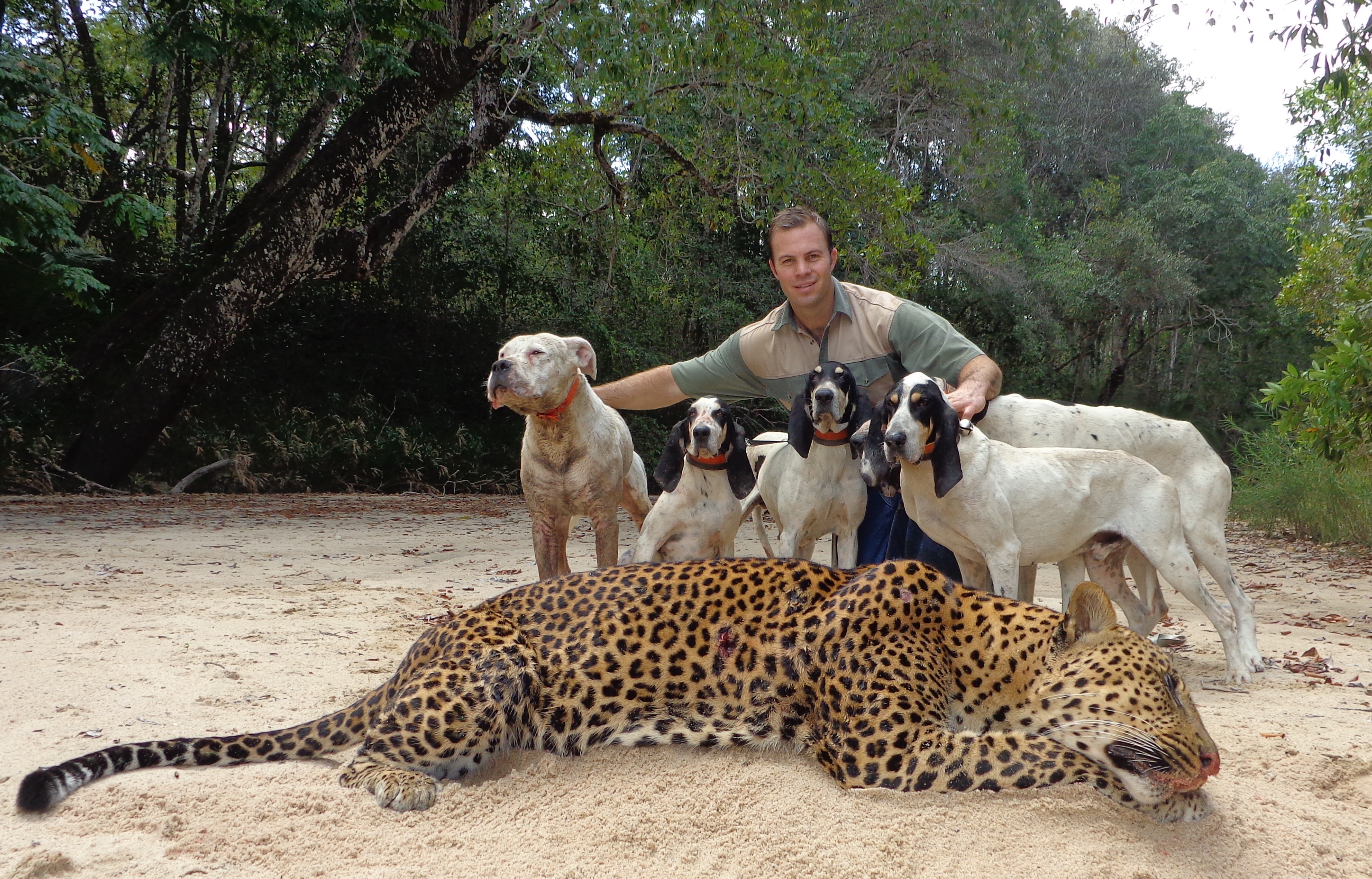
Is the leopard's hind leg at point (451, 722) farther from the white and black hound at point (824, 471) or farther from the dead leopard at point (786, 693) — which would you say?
the white and black hound at point (824, 471)

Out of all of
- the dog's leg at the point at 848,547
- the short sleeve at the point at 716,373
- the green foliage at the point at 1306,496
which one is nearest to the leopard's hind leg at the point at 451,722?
the dog's leg at the point at 848,547

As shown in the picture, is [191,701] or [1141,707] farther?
[191,701]

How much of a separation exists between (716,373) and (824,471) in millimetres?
1065

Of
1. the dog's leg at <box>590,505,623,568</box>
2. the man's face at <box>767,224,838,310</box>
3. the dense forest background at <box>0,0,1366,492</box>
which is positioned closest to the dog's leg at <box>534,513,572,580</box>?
the dog's leg at <box>590,505,623,568</box>

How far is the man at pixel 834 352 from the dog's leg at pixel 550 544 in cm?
93

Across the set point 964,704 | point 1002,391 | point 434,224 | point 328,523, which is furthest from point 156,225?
point 1002,391

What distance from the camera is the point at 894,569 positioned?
325 cm

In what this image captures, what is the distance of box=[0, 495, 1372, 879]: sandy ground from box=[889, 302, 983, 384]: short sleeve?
6.39 ft

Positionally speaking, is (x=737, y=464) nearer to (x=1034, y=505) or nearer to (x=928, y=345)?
(x=928, y=345)

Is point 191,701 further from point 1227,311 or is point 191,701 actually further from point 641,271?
point 1227,311

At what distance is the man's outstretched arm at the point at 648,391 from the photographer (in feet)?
20.3

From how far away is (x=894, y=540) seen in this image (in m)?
5.54

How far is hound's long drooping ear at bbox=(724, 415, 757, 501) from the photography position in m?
5.33

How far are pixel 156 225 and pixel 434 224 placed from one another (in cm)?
417
